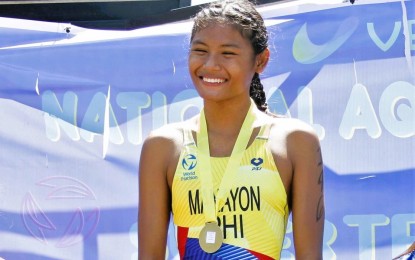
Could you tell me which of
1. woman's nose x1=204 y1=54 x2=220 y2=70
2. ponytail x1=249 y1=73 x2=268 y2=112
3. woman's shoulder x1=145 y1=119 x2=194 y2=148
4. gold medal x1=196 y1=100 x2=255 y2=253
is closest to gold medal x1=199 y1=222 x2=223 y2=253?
gold medal x1=196 y1=100 x2=255 y2=253

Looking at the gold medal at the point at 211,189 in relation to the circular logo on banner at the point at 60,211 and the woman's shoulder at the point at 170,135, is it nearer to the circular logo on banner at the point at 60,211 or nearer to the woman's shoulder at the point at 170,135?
the woman's shoulder at the point at 170,135

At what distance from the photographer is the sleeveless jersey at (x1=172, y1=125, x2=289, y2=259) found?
2.27 metres

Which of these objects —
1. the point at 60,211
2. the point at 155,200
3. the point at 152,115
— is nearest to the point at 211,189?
the point at 155,200

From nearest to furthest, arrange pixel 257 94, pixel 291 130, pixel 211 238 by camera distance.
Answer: pixel 211 238, pixel 291 130, pixel 257 94

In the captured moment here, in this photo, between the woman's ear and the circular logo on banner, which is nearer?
the woman's ear

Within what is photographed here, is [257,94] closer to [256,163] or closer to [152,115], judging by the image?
[256,163]

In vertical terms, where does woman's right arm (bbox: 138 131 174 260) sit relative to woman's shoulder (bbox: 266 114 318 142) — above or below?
below

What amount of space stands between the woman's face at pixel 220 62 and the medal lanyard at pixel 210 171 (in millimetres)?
115

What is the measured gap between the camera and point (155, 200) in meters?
2.40

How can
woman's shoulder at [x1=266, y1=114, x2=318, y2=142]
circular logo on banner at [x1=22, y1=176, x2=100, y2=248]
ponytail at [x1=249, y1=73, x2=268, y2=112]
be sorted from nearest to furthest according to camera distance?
woman's shoulder at [x1=266, y1=114, x2=318, y2=142]
ponytail at [x1=249, y1=73, x2=268, y2=112]
circular logo on banner at [x1=22, y1=176, x2=100, y2=248]

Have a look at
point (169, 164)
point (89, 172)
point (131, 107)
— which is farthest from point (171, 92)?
point (169, 164)

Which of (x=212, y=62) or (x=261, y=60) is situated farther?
(x=261, y=60)

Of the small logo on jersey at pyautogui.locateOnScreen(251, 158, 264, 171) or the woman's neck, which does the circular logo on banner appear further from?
the small logo on jersey at pyautogui.locateOnScreen(251, 158, 264, 171)

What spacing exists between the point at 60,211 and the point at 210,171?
5.76 feet
